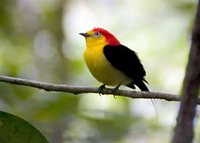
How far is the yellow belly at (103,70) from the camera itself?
3.52 meters

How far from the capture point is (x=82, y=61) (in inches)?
262

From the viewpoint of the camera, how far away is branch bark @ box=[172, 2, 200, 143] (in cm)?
55

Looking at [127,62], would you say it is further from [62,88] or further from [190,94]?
[190,94]

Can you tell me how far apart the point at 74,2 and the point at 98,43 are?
3.75 metres

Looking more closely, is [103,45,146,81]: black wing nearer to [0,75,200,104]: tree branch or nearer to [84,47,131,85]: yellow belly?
[84,47,131,85]: yellow belly

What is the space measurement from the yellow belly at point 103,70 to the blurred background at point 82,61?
910 millimetres

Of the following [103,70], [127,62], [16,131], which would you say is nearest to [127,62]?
[127,62]

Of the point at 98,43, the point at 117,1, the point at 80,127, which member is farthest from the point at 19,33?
the point at 98,43

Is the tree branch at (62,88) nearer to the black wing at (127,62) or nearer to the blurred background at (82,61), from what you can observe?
the black wing at (127,62)

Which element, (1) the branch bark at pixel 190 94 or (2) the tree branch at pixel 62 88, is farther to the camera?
(2) the tree branch at pixel 62 88

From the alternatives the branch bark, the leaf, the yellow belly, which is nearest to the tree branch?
the leaf

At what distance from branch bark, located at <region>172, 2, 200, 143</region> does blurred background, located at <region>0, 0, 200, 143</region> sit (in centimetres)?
383

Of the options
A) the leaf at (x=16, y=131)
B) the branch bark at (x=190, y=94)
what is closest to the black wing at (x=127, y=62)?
the leaf at (x=16, y=131)

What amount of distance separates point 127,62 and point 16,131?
1.97 metres
